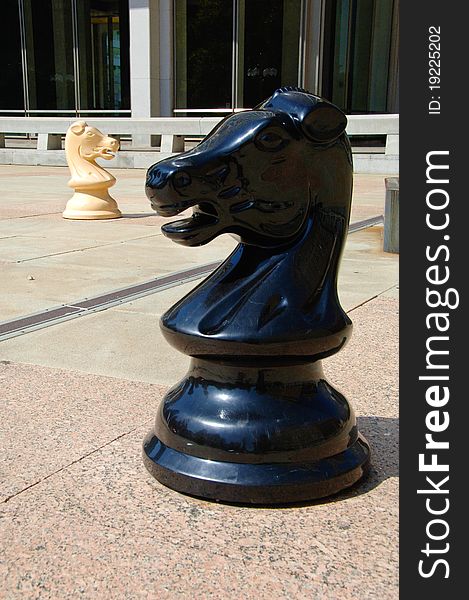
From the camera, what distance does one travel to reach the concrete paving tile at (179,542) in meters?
1.93

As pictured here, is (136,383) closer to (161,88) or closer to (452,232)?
(452,232)

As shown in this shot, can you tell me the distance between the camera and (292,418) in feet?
7.89

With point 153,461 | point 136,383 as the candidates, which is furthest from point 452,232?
point 136,383

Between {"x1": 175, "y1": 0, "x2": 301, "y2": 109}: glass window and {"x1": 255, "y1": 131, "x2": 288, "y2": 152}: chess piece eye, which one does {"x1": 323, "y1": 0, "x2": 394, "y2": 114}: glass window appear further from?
{"x1": 255, "y1": 131, "x2": 288, "y2": 152}: chess piece eye

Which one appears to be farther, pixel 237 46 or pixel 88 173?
pixel 237 46

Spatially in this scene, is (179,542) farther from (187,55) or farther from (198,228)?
(187,55)

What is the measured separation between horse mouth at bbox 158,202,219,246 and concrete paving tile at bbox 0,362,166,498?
94 cm

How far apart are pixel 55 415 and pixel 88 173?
283 inches

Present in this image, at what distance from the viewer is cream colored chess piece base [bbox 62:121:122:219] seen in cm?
979

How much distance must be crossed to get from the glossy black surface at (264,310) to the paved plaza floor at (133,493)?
0.12m

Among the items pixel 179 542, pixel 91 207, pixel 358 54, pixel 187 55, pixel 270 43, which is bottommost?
pixel 91 207

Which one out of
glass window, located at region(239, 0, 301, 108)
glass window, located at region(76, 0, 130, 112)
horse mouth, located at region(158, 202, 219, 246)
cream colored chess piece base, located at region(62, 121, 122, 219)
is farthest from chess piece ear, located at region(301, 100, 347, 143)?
glass window, located at region(76, 0, 130, 112)

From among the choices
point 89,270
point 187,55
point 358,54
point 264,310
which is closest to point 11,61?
point 187,55

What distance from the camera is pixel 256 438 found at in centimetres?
236
